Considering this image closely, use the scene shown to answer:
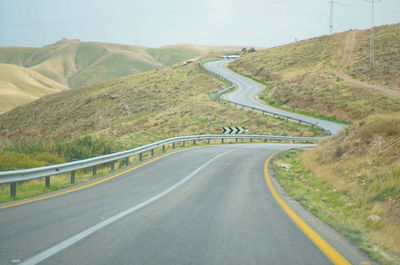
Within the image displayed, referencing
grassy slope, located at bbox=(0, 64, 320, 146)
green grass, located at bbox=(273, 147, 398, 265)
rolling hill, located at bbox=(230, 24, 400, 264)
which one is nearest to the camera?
green grass, located at bbox=(273, 147, 398, 265)

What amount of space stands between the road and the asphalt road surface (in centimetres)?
3177

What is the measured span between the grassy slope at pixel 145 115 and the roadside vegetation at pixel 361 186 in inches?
845

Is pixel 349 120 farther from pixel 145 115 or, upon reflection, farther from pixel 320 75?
pixel 145 115

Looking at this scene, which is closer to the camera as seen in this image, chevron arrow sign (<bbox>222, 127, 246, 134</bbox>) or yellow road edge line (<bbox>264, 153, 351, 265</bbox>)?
yellow road edge line (<bbox>264, 153, 351, 265</bbox>)

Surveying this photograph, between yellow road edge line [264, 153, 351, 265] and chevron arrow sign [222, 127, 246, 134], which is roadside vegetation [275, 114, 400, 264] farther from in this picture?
chevron arrow sign [222, 127, 246, 134]

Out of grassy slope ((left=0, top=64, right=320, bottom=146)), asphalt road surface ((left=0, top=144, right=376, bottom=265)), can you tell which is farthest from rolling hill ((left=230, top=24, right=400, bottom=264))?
grassy slope ((left=0, top=64, right=320, bottom=146))

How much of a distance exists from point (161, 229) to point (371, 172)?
6.97 m

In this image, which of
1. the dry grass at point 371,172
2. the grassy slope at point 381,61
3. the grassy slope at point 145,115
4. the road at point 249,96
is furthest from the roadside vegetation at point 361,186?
the grassy slope at point 381,61

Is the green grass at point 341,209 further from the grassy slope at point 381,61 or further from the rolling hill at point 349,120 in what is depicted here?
the grassy slope at point 381,61

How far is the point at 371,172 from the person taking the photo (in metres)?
11.2

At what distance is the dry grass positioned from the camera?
6.94m

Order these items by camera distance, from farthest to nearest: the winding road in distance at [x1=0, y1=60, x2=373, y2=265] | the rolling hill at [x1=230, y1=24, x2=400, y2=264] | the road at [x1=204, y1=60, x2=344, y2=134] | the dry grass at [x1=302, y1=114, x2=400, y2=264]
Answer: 1. the road at [x1=204, y1=60, x2=344, y2=134]
2. the rolling hill at [x1=230, y1=24, x2=400, y2=264]
3. the dry grass at [x1=302, y1=114, x2=400, y2=264]
4. the winding road in distance at [x1=0, y1=60, x2=373, y2=265]

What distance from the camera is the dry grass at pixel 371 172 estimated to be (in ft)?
22.8

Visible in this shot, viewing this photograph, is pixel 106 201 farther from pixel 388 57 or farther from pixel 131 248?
pixel 388 57
